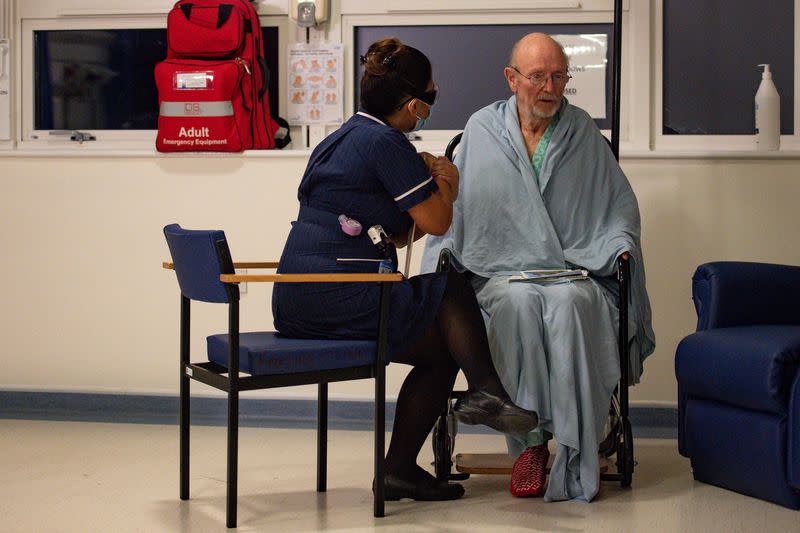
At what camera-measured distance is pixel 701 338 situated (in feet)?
10.4

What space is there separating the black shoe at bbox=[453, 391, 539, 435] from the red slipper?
38cm

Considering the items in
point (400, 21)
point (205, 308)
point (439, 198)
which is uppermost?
point (400, 21)

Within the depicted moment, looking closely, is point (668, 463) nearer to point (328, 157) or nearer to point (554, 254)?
point (554, 254)

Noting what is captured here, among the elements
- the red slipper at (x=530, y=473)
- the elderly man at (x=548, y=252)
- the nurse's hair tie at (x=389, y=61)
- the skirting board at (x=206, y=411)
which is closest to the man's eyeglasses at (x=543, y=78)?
the elderly man at (x=548, y=252)

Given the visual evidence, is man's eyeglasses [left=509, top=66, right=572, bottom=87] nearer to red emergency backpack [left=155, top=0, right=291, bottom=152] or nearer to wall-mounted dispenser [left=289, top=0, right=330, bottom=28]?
wall-mounted dispenser [left=289, top=0, right=330, bottom=28]

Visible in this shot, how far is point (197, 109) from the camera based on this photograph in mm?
4172

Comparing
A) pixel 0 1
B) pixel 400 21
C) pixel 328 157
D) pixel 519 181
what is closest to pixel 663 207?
pixel 519 181

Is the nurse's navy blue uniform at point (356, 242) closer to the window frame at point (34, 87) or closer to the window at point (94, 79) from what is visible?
the window frame at point (34, 87)

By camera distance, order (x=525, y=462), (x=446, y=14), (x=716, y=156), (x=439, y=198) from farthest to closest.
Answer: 1. (x=446, y=14)
2. (x=716, y=156)
3. (x=525, y=462)
4. (x=439, y=198)

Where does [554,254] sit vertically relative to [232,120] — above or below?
below

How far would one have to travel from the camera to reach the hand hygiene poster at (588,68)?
4.19 meters

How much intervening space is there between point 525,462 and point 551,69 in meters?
1.25

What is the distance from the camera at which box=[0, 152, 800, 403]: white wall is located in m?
4.03

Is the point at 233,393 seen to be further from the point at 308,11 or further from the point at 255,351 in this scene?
the point at 308,11
